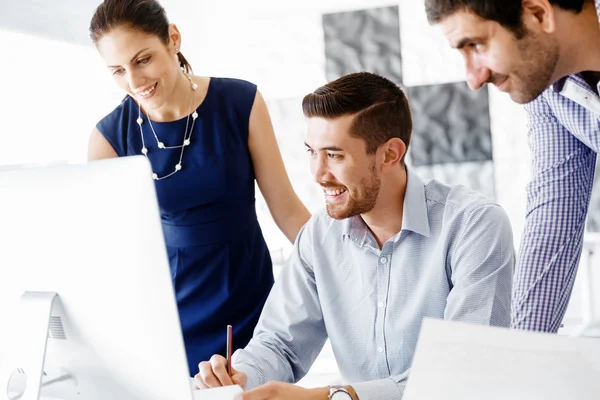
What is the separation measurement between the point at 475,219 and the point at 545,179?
21 cm

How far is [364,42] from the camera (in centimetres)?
378

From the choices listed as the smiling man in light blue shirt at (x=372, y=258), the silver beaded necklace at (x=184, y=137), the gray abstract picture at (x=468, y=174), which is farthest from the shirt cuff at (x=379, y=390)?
the gray abstract picture at (x=468, y=174)

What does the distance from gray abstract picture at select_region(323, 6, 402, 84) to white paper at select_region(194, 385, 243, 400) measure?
2.60m

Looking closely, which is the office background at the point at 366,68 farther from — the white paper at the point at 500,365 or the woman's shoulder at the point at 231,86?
the white paper at the point at 500,365

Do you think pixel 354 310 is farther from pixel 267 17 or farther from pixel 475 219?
pixel 267 17

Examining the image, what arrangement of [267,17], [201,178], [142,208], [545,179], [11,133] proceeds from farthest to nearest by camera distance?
[267,17], [11,133], [201,178], [545,179], [142,208]

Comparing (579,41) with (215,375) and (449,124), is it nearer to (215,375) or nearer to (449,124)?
(215,375)

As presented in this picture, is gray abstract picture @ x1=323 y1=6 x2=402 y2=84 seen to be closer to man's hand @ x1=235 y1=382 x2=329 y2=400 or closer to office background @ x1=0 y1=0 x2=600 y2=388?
office background @ x1=0 y1=0 x2=600 y2=388

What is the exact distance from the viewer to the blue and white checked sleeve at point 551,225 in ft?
4.83

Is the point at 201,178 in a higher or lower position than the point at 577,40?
lower

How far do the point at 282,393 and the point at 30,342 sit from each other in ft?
1.54

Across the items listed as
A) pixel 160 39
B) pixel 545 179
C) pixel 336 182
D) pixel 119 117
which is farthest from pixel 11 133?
pixel 545 179

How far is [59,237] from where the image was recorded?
43.6 inches

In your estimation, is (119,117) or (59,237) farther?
(119,117)
